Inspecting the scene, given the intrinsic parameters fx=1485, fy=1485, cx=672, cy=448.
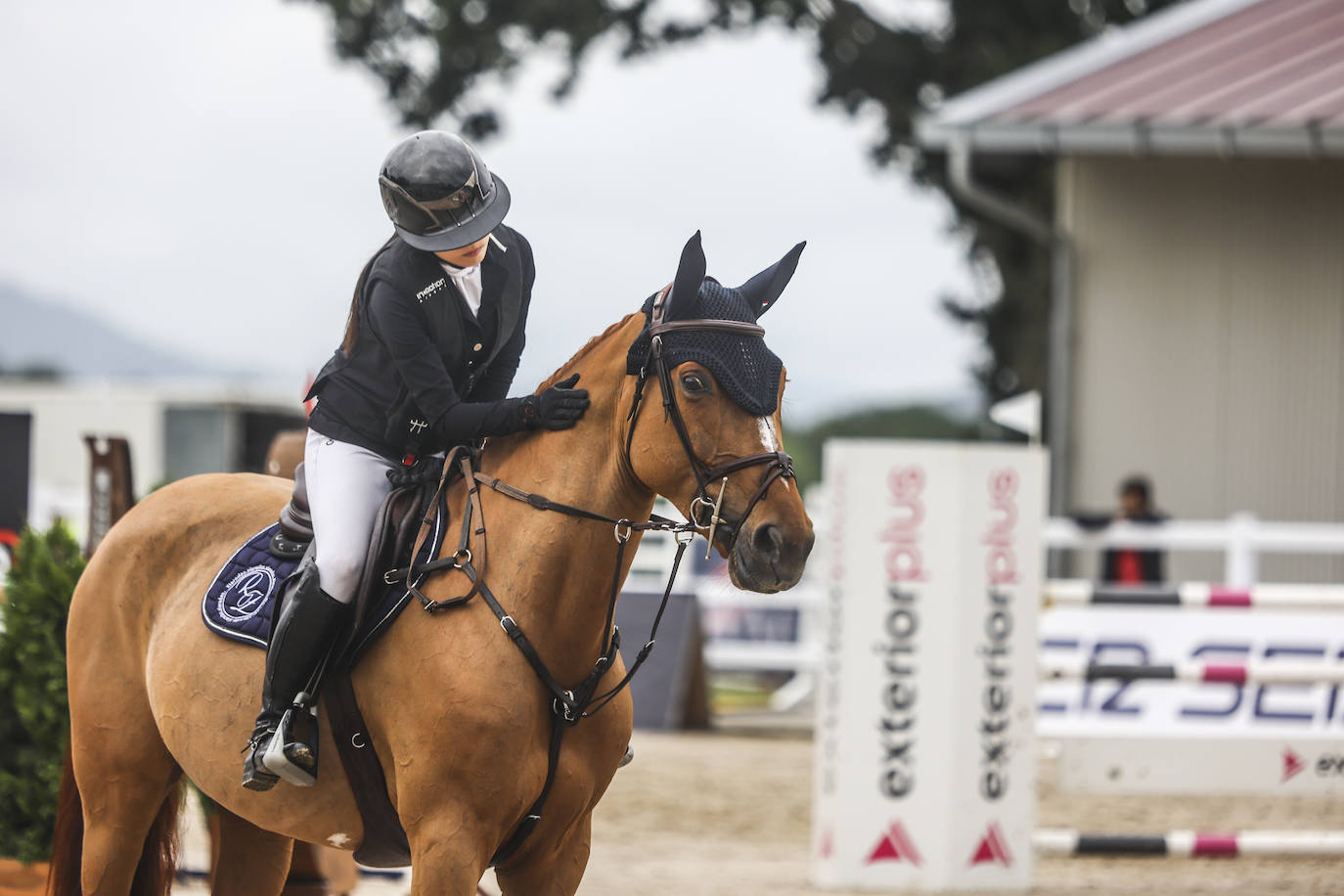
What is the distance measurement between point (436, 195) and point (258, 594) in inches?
46.2

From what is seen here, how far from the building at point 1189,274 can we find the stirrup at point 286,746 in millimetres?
9445

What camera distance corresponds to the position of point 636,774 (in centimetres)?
1023

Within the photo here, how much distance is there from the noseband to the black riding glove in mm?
151

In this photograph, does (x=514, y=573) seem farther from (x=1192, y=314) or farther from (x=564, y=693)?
(x=1192, y=314)

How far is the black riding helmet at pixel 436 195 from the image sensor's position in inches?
141

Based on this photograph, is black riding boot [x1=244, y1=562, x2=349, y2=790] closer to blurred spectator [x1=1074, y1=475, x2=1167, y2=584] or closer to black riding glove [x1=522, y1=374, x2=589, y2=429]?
black riding glove [x1=522, y1=374, x2=589, y2=429]

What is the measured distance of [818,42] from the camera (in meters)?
21.2

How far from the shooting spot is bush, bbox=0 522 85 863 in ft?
18.4

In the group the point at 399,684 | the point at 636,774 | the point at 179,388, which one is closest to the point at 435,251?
the point at 399,684

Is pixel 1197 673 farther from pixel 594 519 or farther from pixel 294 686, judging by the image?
pixel 294 686

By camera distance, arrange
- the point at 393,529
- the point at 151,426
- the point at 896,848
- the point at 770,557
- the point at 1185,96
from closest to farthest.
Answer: the point at 770,557 → the point at 393,529 → the point at 896,848 → the point at 1185,96 → the point at 151,426

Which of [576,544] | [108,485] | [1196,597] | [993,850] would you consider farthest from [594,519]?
[1196,597]

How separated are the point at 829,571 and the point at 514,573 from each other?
145 inches

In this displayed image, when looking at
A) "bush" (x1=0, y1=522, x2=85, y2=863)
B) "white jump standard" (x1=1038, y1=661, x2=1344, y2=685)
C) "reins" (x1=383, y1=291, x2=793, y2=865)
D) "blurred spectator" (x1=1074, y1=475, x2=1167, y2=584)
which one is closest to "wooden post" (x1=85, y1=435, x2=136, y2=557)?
"bush" (x1=0, y1=522, x2=85, y2=863)
